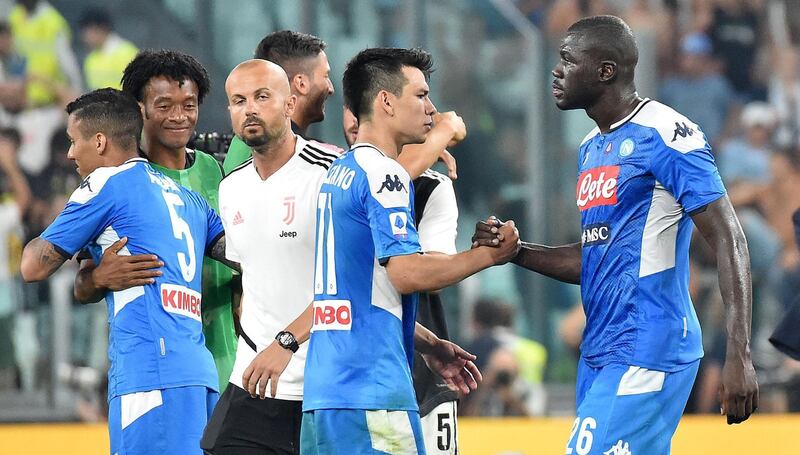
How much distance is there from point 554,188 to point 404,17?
204 centimetres

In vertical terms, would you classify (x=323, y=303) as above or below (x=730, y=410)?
above

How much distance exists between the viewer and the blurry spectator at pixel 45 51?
1127 cm

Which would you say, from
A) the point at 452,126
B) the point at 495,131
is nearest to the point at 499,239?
the point at 452,126

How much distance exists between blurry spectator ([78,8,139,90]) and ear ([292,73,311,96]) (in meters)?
5.90

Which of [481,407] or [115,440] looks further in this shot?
[481,407]

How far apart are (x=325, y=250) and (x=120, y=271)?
1.00 meters

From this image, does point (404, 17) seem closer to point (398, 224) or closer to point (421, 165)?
point (421, 165)

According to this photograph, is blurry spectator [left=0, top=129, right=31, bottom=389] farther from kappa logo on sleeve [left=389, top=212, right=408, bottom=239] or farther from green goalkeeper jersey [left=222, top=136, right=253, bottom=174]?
kappa logo on sleeve [left=389, top=212, right=408, bottom=239]

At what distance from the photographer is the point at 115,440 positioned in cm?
486

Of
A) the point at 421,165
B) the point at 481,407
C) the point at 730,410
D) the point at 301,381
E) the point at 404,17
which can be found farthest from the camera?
the point at 404,17

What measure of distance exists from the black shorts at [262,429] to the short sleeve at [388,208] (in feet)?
2.68

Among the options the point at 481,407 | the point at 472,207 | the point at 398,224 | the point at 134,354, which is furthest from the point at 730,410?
the point at 472,207

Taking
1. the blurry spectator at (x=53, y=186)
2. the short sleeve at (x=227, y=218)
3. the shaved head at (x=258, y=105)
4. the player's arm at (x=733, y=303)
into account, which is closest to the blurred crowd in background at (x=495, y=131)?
the blurry spectator at (x=53, y=186)

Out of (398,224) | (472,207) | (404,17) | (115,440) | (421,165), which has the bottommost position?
(115,440)
